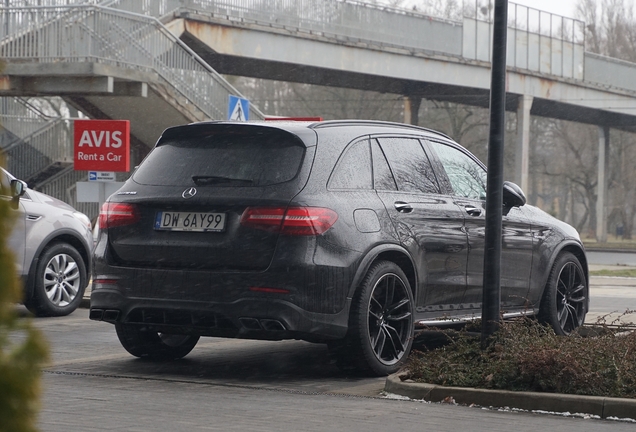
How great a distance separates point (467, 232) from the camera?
8.52 meters

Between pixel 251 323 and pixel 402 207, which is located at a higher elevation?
pixel 402 207

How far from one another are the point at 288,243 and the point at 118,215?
50.4 inches

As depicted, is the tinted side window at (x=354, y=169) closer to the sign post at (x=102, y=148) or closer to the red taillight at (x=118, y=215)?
the red taillight at (x=118, y=215)

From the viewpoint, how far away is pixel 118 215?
25.2 ft

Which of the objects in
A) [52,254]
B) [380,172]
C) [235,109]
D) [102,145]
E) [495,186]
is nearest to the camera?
[495,186]

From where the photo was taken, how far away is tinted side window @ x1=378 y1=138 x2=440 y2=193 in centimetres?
824

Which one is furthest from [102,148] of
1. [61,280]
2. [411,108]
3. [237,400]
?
[411,108]

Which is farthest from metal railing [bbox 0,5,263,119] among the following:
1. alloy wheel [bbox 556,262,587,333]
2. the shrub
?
the shrub

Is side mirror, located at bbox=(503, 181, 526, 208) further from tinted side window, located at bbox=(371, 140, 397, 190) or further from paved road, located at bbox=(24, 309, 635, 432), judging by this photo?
paved road, located at bbox=(24, 309, 635, 432)

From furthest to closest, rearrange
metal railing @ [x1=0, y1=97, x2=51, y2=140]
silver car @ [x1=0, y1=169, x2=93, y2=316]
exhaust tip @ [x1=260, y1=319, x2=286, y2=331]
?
metal railing @ [x1=0, y1=97, x2=51, y2=140], silver car @ [x1=0, y1=169, x2=93, y2=316], exhaust tip @ [x1=260, y1=319, x2=286, y2=331]

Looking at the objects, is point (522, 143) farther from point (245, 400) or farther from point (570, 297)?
point (245, 400)

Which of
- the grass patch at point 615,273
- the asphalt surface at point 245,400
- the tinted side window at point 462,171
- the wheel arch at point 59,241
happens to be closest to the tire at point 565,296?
the tinted side window at point 462,171

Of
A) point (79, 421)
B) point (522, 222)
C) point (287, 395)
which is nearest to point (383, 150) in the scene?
point (522, 222)

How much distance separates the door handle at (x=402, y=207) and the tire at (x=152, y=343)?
174 cm
